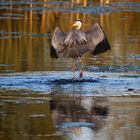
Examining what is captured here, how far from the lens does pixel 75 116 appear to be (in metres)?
11.7

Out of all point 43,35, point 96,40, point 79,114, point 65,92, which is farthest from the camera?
point 43,35

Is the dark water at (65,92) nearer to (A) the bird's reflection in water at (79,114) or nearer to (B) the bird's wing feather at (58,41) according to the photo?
(A) the bird's reflection in water at (79,114)

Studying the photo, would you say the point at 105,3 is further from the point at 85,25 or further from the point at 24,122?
the point at 24,122

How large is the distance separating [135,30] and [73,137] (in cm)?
2027

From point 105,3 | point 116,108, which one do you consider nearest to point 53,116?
point 116,108

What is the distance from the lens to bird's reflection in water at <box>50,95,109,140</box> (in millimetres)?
10461

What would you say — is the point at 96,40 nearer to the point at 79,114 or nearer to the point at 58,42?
the point at 58,42

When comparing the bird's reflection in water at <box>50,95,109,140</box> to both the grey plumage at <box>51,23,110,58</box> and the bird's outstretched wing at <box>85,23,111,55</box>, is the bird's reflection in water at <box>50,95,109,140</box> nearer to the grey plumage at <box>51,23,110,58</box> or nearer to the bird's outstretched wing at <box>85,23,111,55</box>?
the grey plumage at <box>51,23,110,58</box>

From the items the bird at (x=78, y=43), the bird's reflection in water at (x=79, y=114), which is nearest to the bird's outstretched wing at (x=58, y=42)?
the bird at (x=78, y=43)

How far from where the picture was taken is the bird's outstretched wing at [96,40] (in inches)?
672

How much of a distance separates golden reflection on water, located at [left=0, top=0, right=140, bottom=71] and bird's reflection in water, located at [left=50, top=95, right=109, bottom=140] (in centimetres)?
491

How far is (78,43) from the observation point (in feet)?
55.2

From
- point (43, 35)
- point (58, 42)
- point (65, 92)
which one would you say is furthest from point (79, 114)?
point (43, 35)

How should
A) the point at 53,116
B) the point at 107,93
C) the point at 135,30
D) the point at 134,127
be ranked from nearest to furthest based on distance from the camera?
the point at 134,127 < the point at 53,116 < the point at 107,93 < the point at 135,30
